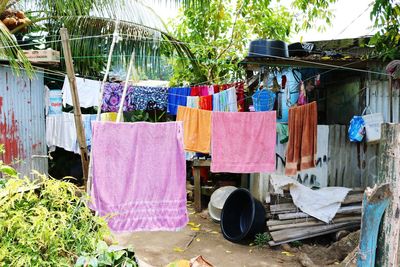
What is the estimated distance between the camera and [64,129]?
7859 mm

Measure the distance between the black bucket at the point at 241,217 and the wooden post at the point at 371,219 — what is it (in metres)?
3.65

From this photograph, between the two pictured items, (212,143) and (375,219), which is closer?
(375,219)

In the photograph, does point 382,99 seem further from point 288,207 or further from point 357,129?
point 288,207

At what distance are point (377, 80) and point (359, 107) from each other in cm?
59

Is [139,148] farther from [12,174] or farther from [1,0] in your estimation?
[1,0]

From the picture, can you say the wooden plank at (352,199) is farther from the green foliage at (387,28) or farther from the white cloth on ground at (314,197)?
the green foliage at (387,28)

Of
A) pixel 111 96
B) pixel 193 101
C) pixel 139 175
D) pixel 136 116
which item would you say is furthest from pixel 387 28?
pixel 136 116

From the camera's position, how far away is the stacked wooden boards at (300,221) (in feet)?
20.1

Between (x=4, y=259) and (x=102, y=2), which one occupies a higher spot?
(x=102, y=2)

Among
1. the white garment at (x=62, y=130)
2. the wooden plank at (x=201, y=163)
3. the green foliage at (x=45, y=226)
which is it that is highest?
the white garment at (x=62, y=130)

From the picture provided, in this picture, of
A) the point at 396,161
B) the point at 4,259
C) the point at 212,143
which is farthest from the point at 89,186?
the point at 396,161

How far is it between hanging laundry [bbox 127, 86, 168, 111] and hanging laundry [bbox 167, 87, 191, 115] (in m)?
0.17

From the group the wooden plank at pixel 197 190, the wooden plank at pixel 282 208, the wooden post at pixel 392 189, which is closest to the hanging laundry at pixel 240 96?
the wooden plank at pixel 197 190

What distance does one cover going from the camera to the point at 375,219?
105 inches
